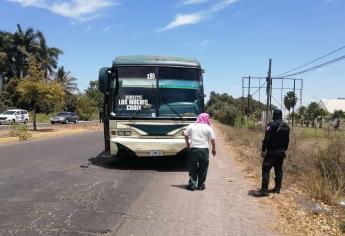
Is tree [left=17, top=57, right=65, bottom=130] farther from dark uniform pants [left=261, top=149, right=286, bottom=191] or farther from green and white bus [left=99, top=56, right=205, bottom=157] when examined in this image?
dark uniform pants [left=261, top=149, right=286, bottom=191]

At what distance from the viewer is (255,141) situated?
2523cm

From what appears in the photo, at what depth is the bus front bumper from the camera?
14.5 m

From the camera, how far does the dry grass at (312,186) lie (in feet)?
26.8

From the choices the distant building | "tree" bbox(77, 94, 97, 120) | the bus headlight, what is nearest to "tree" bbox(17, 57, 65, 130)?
the bus headlight

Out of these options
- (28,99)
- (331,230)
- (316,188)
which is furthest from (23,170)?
(28,99)

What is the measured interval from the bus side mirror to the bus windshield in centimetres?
33

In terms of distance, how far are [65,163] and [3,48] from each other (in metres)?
63.9

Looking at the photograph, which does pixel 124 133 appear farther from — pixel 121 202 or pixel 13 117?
pixel 13 117

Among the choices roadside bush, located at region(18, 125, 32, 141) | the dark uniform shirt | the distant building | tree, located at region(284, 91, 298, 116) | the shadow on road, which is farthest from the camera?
the distant building

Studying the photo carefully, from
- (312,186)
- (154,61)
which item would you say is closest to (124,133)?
(154,61)

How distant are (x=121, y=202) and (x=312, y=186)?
385 centimetres

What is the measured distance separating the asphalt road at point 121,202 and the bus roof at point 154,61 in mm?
2948

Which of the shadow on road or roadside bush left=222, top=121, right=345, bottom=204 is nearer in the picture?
roadside bush left=222, top=121, right=345, bottom=204

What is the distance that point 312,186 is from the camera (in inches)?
419
